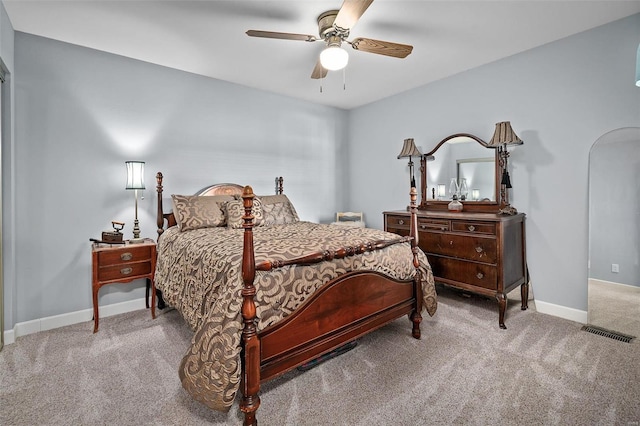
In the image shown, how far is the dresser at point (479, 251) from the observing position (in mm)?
2902

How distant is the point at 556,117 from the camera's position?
10.1ft

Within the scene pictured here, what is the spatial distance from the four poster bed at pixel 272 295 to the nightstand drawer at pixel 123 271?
0.16 m

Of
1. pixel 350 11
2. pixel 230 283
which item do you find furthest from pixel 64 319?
pixel 350 11

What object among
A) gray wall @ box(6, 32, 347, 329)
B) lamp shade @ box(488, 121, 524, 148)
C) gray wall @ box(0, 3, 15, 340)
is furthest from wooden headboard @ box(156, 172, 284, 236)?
lamp shade @ box(488, 121, 524, 148)

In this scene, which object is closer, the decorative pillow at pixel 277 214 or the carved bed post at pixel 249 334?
the carved bed post at pixel 249 334

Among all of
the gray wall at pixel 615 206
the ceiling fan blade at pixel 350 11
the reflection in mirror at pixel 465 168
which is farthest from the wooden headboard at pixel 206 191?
the gray wall at pixel 615 206

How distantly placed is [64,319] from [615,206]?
517 centimetres

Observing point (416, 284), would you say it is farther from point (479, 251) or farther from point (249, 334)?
point (249, 334)

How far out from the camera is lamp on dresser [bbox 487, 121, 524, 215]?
3.18 metres

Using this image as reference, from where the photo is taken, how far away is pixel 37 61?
2871 millimetres

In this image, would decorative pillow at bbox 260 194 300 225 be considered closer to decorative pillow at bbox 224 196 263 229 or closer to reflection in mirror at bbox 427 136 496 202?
→ decorative pillow at bbox 224 196 263 229

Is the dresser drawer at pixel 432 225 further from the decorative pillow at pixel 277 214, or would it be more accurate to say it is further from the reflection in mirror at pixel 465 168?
the decorative pillow at pixel 277 214

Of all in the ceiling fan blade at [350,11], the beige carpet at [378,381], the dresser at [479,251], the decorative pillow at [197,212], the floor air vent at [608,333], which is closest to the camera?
the beige carpet at [378,381]

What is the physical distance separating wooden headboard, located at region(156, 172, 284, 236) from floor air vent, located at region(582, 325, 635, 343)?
3.65 metres
